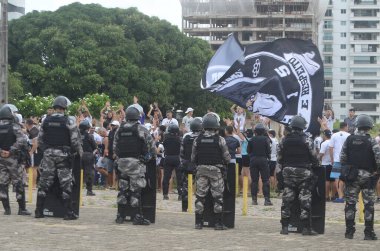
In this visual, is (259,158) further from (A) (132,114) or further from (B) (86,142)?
(A) (132,114)

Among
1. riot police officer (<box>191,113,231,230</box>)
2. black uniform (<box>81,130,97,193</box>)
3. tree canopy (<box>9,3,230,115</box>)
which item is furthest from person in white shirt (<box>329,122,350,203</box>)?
tree canopy (<box>9,3,230,115</box>)

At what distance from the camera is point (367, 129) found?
45.9ft

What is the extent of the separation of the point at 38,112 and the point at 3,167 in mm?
24337

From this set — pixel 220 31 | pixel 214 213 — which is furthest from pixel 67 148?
pixel 220 31

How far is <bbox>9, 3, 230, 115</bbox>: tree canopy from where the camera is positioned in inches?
2199

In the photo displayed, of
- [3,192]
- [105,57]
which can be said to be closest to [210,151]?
[3,192]

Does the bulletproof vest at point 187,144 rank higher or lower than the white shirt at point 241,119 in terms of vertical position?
lower

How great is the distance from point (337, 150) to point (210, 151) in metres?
6.86

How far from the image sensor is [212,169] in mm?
14742

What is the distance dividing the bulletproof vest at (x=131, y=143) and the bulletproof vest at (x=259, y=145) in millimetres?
5274

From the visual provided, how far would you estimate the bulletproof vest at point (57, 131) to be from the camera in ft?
49.8

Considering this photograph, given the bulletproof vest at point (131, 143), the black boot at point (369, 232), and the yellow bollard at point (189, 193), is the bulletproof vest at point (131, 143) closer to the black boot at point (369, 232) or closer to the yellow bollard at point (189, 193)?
the yellow bollard at point (189, 193)

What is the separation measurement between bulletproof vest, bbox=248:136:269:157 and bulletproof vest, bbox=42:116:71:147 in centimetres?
580

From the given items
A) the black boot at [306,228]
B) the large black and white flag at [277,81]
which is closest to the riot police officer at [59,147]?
the black boot at [306,228]
